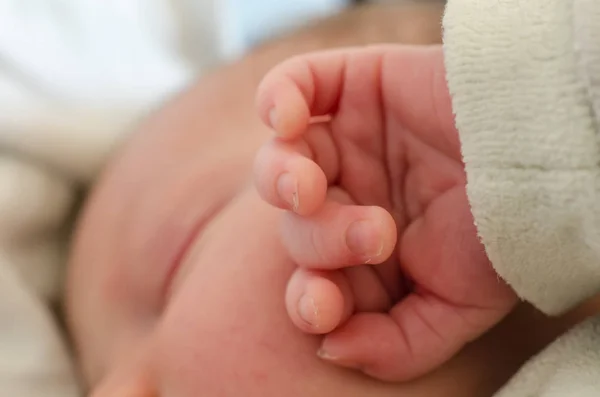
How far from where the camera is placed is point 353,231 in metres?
0.47

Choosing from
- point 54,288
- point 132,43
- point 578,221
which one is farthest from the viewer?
point 132,43

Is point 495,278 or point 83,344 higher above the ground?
point 495,278

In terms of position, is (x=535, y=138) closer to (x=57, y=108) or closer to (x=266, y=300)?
(x=266, y=300)

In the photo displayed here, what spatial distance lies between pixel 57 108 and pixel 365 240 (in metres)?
0.61

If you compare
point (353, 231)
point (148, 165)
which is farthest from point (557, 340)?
point (148, 165)

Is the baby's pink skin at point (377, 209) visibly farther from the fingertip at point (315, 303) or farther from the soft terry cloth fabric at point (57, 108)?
the soft terry cloth fabric at point (57, 108)

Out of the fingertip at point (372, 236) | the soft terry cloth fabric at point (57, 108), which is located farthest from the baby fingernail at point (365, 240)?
the soft terry cloth fabric at point (57, 108)

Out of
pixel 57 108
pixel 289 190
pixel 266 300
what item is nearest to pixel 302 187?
pixel 289 190

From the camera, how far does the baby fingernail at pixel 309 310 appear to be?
1.62 ft

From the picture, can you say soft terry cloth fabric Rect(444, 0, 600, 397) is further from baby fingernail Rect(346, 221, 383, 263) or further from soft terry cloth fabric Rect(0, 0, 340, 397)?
soft terry cloth fabric Rect(0, 0, 340, 397)

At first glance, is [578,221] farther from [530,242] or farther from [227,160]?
[227,160]

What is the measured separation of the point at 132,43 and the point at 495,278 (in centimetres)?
72

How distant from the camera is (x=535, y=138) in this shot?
1.44ft

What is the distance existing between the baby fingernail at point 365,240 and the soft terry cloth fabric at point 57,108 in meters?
0.41
